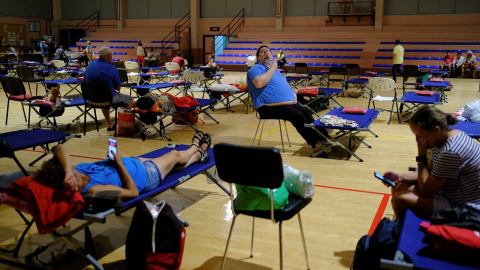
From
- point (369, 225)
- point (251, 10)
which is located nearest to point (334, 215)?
point (369, 225)

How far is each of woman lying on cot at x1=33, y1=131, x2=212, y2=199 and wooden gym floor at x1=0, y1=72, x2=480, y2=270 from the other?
1.60 ft

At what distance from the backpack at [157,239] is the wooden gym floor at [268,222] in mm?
352

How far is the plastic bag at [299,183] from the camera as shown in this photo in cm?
286

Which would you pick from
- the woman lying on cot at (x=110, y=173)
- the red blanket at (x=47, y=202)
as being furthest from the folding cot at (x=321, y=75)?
the red blanket at (x=47, y=202)

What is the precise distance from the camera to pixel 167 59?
2225 cm

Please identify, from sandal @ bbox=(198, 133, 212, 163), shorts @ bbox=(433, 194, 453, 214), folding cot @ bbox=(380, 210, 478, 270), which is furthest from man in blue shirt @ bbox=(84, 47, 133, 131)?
folding cot @ bbox=(380, 210, 478, 270)

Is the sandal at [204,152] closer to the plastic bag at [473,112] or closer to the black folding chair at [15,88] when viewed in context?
the plastic bag at [473,112]

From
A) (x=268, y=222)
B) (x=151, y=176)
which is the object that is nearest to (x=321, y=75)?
(x=268, y=222)

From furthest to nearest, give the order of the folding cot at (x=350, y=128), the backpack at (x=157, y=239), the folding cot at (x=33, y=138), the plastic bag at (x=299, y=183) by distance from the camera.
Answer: the folding cot at (x=350, y=128) < the folding cot at (x=33, y=138) < the plastic bag at (x=299, y=183) < the backpack at (x=157, y=239)

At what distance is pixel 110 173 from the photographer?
309 cm

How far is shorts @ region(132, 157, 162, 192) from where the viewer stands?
3.26 metres

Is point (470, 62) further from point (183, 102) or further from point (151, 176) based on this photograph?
point (151, 176)

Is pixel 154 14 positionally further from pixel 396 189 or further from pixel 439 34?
pixel 396 189

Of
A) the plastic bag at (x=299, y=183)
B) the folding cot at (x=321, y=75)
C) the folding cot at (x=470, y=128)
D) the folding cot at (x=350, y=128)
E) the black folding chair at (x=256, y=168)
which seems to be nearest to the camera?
the black folding chair at (x=256, y=168)
